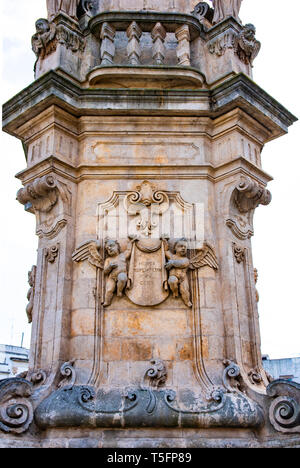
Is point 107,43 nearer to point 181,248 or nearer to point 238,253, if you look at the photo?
point 181,248

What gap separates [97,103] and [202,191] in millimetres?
2171

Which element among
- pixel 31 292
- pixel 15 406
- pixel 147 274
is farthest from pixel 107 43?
pixel 15 406

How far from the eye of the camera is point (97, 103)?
8.50 meters

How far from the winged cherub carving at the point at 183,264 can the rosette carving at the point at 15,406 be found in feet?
7.70

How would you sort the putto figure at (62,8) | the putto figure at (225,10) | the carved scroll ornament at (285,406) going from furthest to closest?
the putto figure at (225,10) → the putto figure at (62,8) → the carved scroll ornament at (285,406)

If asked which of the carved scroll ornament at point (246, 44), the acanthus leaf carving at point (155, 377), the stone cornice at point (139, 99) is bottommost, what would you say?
the acanthus leaf carving at point (155, 377)

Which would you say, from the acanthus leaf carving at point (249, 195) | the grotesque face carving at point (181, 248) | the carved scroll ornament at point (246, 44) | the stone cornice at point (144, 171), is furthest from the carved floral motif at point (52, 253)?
the carved scroll ornament at point (246, 44)

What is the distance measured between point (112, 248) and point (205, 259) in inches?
53.3

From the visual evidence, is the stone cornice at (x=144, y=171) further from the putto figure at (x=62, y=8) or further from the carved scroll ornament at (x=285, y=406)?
the carved scroll ornament at (x=285, y=406)

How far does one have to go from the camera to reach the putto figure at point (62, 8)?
948cm

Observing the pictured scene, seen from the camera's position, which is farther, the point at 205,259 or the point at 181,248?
the point at 205,259

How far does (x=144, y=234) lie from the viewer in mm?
7906
